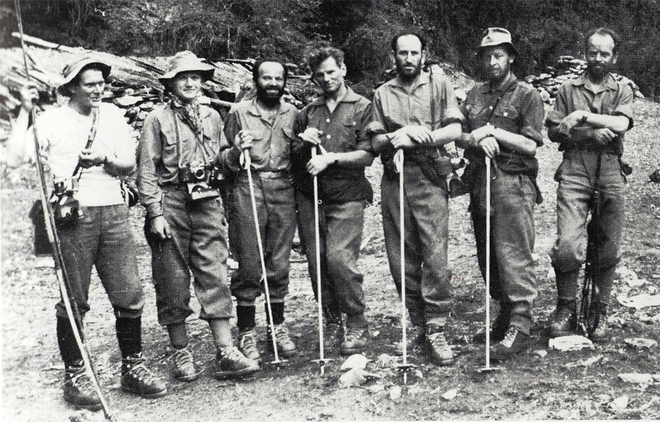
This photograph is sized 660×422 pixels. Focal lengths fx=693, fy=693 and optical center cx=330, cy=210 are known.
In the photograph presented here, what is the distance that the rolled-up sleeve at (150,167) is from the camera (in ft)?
16.8

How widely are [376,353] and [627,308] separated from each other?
247 centimetres

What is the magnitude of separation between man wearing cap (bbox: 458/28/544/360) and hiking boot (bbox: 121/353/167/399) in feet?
8.25

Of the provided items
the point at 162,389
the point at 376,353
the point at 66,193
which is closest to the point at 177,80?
the point at 66,193

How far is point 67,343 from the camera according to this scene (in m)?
4.98

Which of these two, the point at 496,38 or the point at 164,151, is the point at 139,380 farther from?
the point at 496,38

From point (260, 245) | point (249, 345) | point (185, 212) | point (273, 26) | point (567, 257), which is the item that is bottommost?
point (249, 345)

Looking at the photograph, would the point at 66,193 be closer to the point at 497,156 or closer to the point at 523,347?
the point at 497,156

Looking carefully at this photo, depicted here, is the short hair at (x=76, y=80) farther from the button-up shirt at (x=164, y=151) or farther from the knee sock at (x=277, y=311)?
the knee sock at (x=277, y=311)

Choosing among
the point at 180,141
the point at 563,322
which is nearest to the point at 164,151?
the point at 180,141

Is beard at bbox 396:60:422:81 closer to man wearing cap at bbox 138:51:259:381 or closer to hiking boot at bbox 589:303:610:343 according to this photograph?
man wearing cap at bbox 138:51:259:381

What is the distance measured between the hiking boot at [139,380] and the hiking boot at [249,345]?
2.36ft

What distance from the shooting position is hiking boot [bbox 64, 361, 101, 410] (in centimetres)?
493

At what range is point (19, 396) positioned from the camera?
5.24m

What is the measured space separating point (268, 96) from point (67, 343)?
2.42 m
